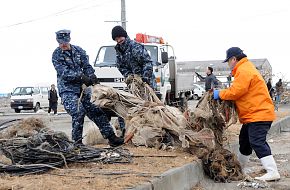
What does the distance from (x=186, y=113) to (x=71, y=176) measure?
2.97 metres

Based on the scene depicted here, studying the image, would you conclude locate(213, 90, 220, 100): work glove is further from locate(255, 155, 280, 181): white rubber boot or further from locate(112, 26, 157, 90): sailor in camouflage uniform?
locate(112, 26, 157, 90): sailor in camouflage uniform

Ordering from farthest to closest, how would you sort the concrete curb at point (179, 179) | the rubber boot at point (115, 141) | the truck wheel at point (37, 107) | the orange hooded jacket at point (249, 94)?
the truck wheel at point (37, 107), the rubber boot at point (115, 141), the orange hooded jacket at point (249, 94), the concrete curb at point (179, 179)

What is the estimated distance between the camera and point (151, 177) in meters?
5.17

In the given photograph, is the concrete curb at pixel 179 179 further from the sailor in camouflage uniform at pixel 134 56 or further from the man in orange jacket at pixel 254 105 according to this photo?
the sailor in camouflage uniform at pixel 134 56

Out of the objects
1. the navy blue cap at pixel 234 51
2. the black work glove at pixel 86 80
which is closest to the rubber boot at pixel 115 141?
the black work glove at pixel 86 80

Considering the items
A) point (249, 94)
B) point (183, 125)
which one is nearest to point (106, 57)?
point (183, 125)

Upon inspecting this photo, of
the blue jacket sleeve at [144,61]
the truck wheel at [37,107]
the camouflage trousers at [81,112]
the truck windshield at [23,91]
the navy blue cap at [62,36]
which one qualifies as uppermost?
the navy blue cap at [62,36]

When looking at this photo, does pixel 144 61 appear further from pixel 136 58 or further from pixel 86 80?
pixel 86 80

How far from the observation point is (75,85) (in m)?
7.36

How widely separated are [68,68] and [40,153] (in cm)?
223

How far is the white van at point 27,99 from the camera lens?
104 feet

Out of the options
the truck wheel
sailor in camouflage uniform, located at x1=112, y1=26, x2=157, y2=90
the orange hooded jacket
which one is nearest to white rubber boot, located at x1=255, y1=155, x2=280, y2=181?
the orange hooded jacket

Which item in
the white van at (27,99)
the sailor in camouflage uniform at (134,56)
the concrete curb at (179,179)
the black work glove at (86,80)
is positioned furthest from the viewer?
the white van at (27,99)

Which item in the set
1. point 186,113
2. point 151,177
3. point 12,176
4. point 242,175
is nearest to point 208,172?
point 242,175
